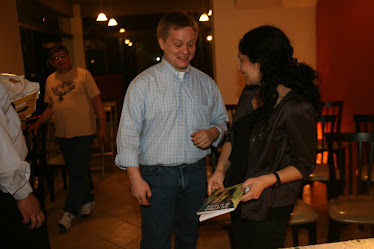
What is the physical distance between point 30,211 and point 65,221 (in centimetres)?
194

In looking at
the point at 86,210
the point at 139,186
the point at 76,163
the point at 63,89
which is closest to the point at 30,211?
the point at 139,186

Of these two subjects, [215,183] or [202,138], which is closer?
[215,183]

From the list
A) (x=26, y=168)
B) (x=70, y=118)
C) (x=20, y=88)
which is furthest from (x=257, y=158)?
(x=70, y=118)

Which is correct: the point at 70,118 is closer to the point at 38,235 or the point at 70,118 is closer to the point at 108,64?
the point at 38,235

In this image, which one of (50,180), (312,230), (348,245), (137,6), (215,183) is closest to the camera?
(348,245)

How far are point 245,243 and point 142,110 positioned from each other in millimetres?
786

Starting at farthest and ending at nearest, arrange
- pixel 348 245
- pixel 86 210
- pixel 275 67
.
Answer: pixel 86 210, pixel 275 67, pixel 348 245

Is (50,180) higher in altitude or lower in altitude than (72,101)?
lower

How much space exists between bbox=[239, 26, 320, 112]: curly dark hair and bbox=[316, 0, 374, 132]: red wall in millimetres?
2847

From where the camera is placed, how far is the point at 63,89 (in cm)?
327

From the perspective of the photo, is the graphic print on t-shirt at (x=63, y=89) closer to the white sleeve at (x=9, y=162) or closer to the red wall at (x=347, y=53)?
the white sleeve at (x=9, y=162)

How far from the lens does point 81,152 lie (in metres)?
3.28

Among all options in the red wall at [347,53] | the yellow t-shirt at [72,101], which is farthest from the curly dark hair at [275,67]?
the red wall at [347,53]

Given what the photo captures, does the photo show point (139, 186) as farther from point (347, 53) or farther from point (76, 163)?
point (347, 53)
